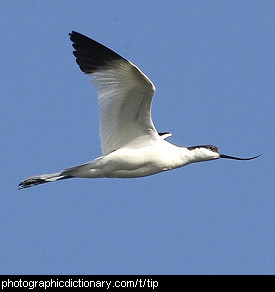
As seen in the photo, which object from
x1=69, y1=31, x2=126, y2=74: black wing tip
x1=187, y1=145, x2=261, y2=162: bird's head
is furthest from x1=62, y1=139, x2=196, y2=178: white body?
x1=69, y1=31, x2=126, y2=74: black wing tip

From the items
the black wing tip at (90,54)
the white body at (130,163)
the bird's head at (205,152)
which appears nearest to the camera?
the black wing tip at (90,54)

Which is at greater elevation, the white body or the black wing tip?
the black wing tip

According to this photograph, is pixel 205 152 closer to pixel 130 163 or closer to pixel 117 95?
pixel 130 163

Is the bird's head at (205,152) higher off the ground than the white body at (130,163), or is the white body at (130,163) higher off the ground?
the bird's head at (205,152)

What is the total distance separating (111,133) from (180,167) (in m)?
0.97

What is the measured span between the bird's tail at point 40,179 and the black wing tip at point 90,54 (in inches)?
56.2

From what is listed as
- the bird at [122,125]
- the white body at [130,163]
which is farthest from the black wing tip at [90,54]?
the white body at [130,163]

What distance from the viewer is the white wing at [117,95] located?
18109 millimetres

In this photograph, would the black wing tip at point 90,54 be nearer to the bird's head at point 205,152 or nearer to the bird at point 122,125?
the bird at point 122,125

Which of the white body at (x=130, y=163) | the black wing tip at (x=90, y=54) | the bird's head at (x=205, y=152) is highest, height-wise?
the black wing tip at (x=90, y=54)

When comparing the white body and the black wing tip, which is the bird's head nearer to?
the white body

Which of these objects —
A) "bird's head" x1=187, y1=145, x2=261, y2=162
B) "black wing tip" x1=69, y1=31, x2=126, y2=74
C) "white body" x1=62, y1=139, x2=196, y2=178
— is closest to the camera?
"black wing tip" x1=69, y1=31, x2=126, y2=74

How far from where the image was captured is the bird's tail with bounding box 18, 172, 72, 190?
61.8 feet

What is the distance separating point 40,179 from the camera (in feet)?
62.6
